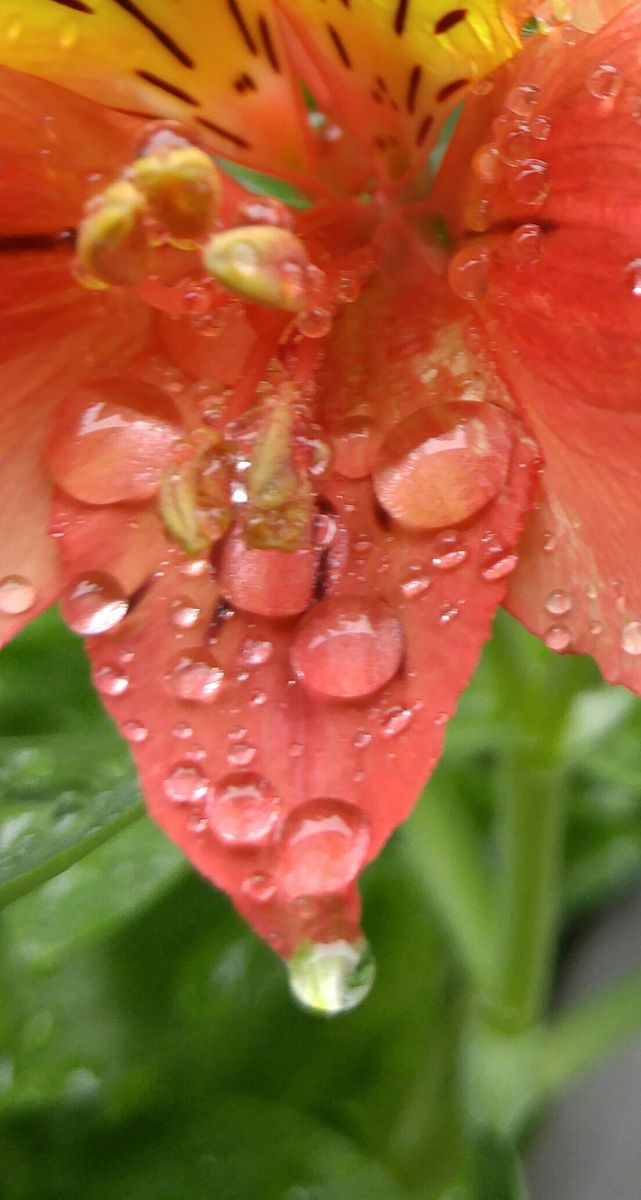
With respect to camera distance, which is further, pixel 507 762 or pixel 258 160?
pixel 507 762

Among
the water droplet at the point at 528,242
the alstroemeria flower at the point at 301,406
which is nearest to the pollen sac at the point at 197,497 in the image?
the alstroemeria flower at the point at 301,406

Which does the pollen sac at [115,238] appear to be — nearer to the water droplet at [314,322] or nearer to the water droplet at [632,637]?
the water droplet at [314,322]

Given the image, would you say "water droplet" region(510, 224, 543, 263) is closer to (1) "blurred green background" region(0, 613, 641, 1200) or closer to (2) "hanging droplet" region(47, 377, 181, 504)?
(2) "hanging droplet" region(47, 377, 181, 504)

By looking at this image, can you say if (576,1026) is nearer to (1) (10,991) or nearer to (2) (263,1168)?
(2) (263,1168)

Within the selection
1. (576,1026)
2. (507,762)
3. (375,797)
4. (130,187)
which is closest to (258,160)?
(130,187)

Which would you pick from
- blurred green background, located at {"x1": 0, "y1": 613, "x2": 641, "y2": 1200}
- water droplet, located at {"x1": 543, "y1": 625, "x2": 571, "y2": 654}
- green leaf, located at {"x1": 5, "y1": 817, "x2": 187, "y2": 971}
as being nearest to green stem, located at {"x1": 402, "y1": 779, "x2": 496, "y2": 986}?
blurred green background, located at {"x1": 0, "y1": 613, "x2": 641, "y2": 1200}

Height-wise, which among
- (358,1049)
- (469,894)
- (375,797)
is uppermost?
(375,797)
